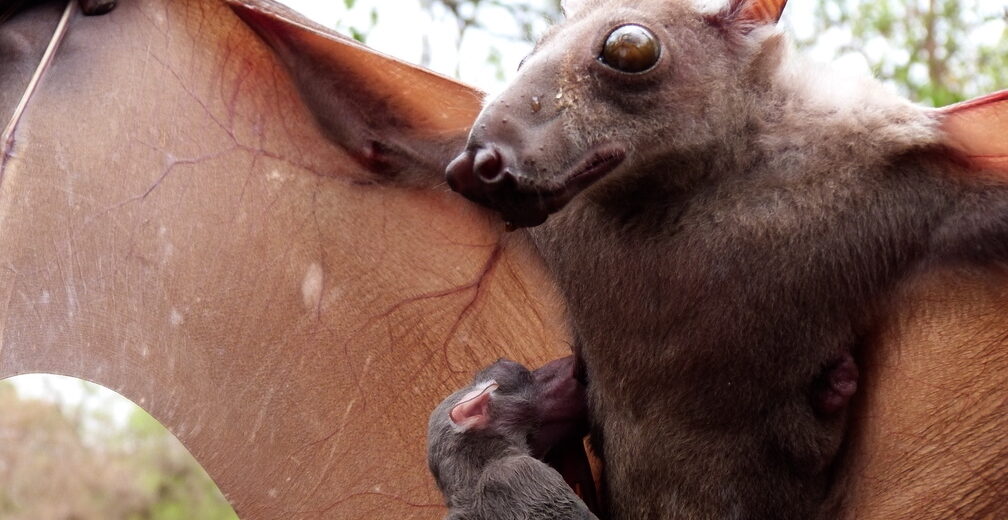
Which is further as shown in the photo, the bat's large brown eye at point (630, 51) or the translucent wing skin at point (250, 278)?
the translucent wing skin at point (250, 278)

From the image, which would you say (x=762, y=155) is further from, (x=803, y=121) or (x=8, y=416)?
(x=8, y=416)

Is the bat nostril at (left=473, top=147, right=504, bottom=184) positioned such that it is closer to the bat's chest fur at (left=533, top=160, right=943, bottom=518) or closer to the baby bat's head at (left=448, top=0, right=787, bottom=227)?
the baby bat's head at (left=448, top=0, right=787, bottom=227)

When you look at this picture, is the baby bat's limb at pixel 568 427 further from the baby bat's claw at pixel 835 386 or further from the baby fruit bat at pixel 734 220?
the baby bat's claw at pixel 835 386

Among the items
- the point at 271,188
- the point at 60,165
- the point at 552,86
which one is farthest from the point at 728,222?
the point at 60,165

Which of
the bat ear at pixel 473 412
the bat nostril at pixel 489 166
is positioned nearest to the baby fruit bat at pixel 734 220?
the bat nostril at pixel 489 166

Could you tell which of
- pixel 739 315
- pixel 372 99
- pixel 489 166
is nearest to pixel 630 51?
pixel 489 166

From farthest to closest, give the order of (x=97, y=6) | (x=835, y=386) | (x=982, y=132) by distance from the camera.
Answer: (x=97, y=6)
(x=835, y=386)
(x=982, y=132)

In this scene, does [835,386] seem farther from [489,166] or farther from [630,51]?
[489,166]

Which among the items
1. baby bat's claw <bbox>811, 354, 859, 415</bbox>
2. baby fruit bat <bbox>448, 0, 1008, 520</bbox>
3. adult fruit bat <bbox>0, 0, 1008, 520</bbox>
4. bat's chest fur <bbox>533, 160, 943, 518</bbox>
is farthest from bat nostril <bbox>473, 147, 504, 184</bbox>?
adult fruit bat <bbox>0, 0, 1008, 520</bbox>
